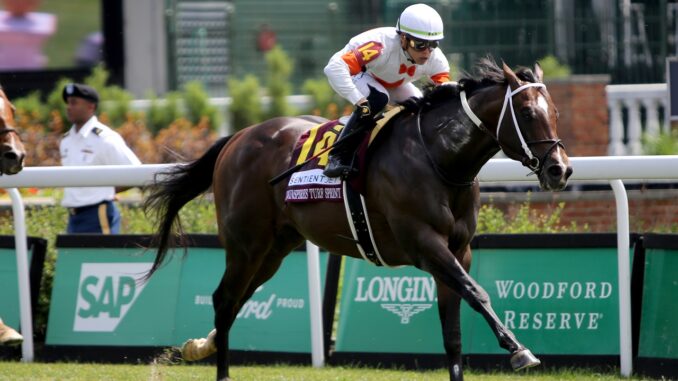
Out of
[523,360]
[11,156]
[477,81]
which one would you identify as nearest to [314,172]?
[477,81]

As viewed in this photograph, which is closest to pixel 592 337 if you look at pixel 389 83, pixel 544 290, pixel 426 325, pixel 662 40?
pixel 544 290

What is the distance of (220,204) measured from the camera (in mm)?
7359

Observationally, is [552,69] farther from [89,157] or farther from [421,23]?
[421,23]

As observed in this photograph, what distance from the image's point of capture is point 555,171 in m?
5.66

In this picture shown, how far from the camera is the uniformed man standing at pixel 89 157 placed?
8.62 metres

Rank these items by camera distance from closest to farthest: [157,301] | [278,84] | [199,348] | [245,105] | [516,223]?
[199,348] → [157,301] → [516,223] → [245,105] → [278,84]

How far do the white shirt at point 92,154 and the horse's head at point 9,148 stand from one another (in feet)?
5.96

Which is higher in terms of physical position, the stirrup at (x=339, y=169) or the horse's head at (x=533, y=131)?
the horse's head at (x=533, y=131)

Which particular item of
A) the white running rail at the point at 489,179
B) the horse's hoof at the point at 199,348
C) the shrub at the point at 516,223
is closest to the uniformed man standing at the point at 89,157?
the white running rail at the point at 489,179

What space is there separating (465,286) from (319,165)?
4.11ft

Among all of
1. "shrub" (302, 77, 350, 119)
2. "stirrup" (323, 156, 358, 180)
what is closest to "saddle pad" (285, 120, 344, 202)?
"stirrup" (323, 156, 358, 180)

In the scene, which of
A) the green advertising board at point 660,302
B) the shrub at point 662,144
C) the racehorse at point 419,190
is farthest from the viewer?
the shrub at point 662,144

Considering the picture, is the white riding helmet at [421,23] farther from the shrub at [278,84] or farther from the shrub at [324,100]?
the shrub at [278,84]

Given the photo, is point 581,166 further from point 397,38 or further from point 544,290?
point 397,38
